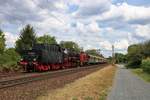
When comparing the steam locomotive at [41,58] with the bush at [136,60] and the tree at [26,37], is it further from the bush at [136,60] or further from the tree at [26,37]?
the tree at [26,37]

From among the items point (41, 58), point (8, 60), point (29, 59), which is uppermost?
point (8, 60)

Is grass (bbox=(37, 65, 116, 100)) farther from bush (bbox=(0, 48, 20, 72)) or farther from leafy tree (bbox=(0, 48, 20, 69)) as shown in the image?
leafy tree (bbox=(0, 48, 20, 69))

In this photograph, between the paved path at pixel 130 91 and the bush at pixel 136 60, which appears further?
the bush at pixel 136 60

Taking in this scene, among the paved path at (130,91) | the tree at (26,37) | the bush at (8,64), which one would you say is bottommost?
the paved path at (130,91)

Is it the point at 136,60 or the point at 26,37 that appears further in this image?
the point at 26,37

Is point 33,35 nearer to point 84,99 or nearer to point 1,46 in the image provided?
point 1,46

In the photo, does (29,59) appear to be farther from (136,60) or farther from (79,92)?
(136,60)

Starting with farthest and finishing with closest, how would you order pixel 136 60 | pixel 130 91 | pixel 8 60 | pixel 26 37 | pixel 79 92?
pixel 26 37 < pixel 136 60 < pixel 8 60 < pixel 130 91 < pixel 79 92

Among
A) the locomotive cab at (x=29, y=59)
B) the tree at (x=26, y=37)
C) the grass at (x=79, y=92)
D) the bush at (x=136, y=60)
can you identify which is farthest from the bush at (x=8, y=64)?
the tree at (x=26, y=37)

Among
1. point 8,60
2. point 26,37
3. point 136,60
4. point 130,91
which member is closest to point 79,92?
point 130,91

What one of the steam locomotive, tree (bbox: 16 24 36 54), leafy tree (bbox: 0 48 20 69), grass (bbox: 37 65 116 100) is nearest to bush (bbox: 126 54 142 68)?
tree (bbox: 16 24 36 54)

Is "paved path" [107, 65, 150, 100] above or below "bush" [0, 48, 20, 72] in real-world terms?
below

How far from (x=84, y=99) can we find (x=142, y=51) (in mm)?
68210

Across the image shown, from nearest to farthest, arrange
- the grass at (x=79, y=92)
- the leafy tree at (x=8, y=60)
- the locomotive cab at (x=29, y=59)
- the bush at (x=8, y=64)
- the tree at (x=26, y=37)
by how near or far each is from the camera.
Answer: the grass at (x=79, y=92) < the locomotive cab at (x=29, y=59) < the bush at (x=8, y=64) < the leafy tree at (x=8, y=60) < the tree at (x=26, y=37)
